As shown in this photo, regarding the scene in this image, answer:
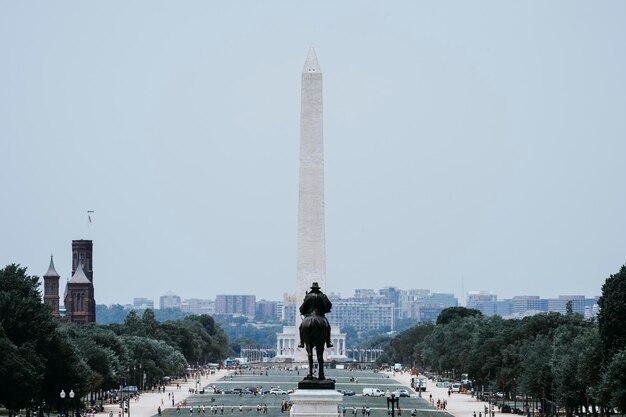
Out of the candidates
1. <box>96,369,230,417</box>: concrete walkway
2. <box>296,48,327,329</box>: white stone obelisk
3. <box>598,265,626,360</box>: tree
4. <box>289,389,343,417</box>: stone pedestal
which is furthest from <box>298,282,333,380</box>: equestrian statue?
<box>296,48,327,329</box>: white stone obelisk

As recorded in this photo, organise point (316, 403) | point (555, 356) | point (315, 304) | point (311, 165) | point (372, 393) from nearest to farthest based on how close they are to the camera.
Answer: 1. point (316, 403)
2. point (315, 304)
3. point (555, 356)
4. point (372, 393)
5. point (311, 165)

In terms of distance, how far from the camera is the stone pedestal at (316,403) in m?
30.8

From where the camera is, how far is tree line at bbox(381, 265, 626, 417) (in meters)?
79.6

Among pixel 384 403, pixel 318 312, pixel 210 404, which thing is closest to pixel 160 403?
pixel 210 404

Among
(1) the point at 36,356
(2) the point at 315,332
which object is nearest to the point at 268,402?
(1) the point at 36,356

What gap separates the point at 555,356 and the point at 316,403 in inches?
2845

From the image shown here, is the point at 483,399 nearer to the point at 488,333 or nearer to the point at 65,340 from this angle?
the point at 488,333

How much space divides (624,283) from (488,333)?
69.8 meters

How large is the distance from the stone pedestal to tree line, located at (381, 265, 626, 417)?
4433cm

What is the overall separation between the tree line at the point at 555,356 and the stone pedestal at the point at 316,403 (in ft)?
145

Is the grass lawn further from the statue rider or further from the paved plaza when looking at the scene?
the statue rider

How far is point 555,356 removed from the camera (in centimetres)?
10138

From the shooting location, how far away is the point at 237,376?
641ft

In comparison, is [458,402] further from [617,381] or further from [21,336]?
[617,381]
